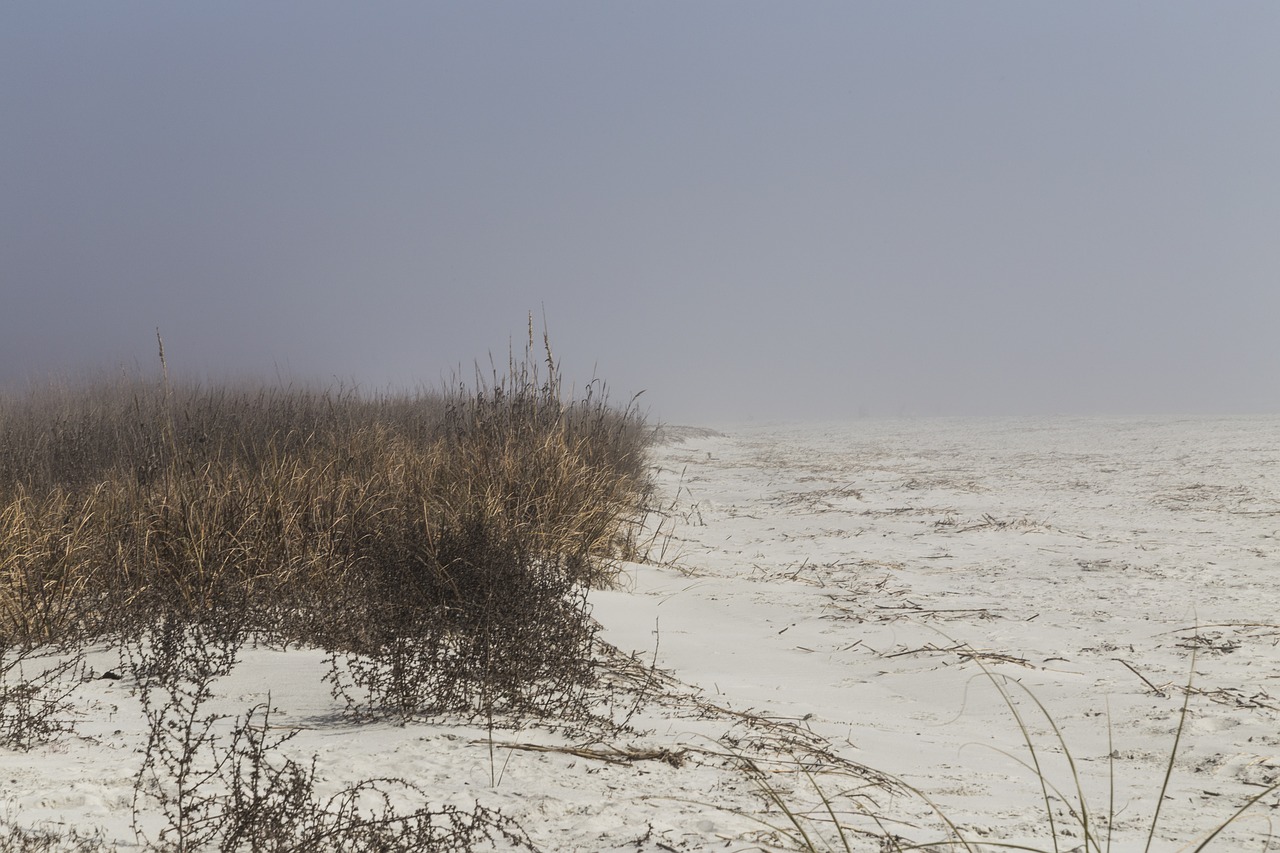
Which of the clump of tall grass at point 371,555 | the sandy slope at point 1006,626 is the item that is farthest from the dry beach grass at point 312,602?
the sandy slope at point 1006,626

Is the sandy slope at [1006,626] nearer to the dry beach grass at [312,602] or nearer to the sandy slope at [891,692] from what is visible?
the sandy slope at [891,692]

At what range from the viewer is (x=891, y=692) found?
3.59 m

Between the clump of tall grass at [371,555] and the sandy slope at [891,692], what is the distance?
0.25 meters

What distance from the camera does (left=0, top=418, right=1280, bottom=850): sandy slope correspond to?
2.12 m

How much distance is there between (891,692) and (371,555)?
220cm

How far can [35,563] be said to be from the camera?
3908 mm

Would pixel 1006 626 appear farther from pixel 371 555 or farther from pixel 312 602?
pixel 312 602

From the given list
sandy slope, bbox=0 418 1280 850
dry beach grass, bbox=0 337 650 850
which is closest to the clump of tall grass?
dry beach grass, bbox=0 337 650 850

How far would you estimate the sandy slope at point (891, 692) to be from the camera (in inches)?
83.4

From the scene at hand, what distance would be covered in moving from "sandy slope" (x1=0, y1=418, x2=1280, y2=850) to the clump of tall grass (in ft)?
0.81

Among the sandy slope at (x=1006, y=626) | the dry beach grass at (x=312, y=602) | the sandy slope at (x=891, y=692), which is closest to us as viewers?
the dry beach grass at (x=312, y=602)

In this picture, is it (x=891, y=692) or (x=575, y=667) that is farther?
(x=891, y=692)

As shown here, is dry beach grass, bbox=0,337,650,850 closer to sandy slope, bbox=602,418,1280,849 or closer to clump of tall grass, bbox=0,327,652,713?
clump of tall grass, bbox=0,327,652,713

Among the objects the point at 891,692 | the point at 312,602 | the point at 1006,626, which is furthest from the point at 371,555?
the point at 1006,626
